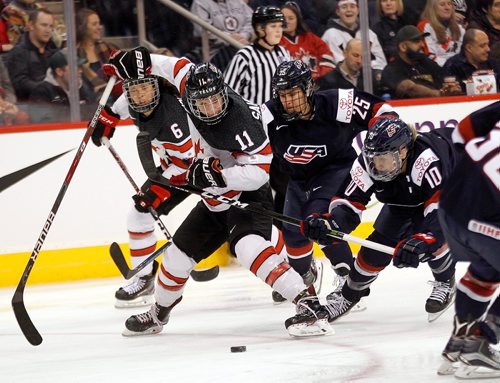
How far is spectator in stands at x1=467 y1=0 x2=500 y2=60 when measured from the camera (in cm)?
679

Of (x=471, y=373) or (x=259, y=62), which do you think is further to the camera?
(x=259, y=62)

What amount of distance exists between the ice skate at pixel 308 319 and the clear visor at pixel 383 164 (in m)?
0.53

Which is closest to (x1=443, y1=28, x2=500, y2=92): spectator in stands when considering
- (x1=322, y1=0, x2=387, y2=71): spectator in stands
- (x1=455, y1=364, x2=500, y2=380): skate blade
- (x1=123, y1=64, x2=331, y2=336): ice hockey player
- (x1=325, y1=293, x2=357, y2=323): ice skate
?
(x1=322, y1=0, x2=387, y2=71): spectator in stands

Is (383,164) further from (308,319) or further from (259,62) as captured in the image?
(259,62)

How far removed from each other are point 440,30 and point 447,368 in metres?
3.82

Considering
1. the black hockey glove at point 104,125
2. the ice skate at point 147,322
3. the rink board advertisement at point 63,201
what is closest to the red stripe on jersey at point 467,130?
the ice skate at point 147,322

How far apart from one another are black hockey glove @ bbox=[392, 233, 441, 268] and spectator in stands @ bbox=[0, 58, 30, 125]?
115 inches

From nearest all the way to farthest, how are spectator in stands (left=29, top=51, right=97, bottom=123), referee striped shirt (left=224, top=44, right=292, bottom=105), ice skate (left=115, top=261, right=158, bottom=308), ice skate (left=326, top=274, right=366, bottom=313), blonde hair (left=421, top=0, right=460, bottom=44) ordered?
ice skate (left=326, top=274, right=366, bottom=313), ice skate (left=115, top=261, right=158, bottom=308), spectator in stands (left=29, top=51, right=97, bottom=123), referee striped shirt (left=224, top=44, right=292, bottom=105), blonde hair (left=421, top=0, right=460, bottom=44)

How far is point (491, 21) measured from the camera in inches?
269

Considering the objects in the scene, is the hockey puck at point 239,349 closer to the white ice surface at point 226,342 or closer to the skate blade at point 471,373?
the white ice surface at point 226,342

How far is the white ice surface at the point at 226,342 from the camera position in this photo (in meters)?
3.46

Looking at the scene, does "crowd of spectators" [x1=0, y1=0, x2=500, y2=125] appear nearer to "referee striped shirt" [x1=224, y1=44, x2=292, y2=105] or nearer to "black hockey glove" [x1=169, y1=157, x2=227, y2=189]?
"referee striped shirt" [x1=224, y1=44, x2=292, y2=105]

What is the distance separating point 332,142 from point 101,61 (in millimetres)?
1962

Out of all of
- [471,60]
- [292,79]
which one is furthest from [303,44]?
[292,79]
